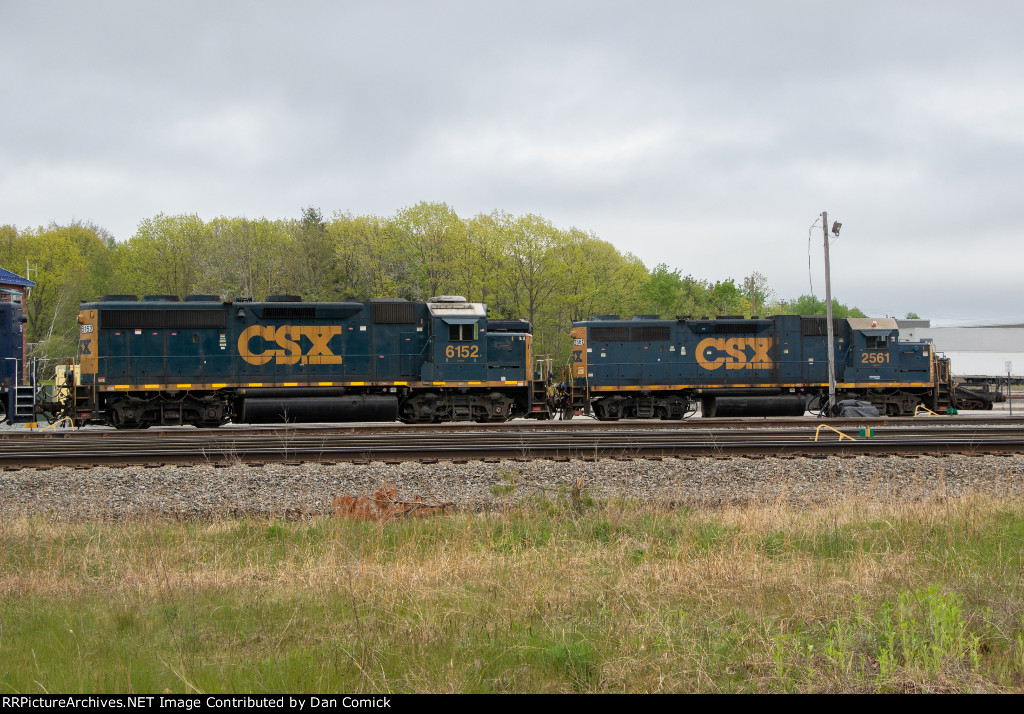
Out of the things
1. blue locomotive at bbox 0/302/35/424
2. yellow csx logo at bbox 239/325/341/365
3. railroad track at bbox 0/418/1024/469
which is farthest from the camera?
yellow csx logo at bbox 239/325/341/365

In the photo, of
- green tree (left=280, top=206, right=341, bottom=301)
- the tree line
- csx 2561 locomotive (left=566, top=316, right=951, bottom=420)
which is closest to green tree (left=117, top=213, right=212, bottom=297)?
the tree line

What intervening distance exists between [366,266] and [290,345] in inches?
1148

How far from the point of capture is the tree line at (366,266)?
4922cm

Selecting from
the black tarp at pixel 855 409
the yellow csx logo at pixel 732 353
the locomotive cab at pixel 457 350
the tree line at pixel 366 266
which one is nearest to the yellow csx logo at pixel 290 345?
the locomotive cab at pixel 457 350

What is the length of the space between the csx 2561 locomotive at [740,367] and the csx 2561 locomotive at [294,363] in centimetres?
317

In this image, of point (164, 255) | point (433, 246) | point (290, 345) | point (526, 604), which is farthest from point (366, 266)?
point (526, 604)

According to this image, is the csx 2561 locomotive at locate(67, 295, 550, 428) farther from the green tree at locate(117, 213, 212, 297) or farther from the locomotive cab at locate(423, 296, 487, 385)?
the green tree at locate(117, 213, 212, 297)

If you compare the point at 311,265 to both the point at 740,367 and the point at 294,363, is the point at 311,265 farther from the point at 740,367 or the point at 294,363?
the point at 740,367

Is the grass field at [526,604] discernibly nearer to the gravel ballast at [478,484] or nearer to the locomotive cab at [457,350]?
the gravel ballast at [478,484]

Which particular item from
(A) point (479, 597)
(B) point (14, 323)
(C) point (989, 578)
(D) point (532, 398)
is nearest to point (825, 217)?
(D) point (532, 398)

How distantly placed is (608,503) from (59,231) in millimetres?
70454

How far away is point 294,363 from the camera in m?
20.8

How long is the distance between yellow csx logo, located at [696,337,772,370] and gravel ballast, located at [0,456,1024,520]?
498 inches

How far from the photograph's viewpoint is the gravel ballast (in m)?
10.1
